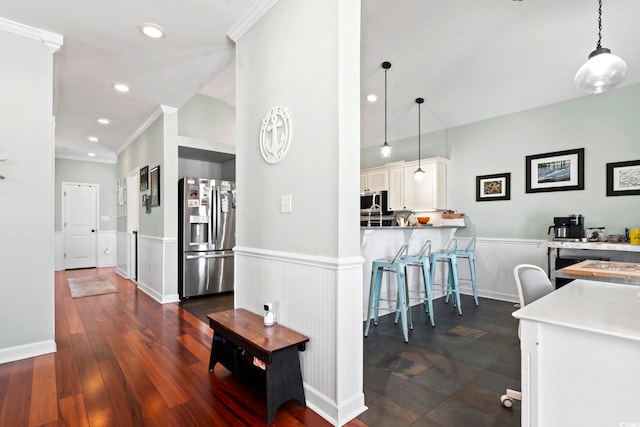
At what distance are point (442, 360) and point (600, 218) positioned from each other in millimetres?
2962

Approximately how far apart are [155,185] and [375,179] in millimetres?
3903

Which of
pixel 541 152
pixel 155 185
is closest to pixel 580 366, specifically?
pixel 541 152

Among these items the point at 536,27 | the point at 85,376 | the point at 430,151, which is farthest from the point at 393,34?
the point at 85,376

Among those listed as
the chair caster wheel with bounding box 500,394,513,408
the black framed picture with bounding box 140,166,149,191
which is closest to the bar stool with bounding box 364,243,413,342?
the chair caster wheel with bounding box 500,394,513,408

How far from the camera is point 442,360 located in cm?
257

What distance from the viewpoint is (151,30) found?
Answer: 107 inches

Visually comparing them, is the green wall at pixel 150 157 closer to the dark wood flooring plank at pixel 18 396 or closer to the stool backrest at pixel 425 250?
the dark wood flooring plank at pixel 18 396

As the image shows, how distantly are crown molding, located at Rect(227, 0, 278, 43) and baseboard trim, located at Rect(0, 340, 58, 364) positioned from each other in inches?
126

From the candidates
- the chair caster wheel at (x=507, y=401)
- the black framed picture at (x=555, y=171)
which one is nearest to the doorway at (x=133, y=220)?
the chair caster wheel at (x=507, y=401)

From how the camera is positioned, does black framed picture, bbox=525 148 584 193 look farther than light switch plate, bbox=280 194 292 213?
Yes

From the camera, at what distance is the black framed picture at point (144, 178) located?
517cm

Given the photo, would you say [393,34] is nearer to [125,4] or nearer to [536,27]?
[536,27]

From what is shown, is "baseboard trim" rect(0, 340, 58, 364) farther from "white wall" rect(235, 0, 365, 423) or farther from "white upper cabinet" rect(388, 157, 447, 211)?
"white upper cabinet" rect(388, 157, 447, 211)

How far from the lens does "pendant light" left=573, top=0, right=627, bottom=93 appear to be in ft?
6.57
